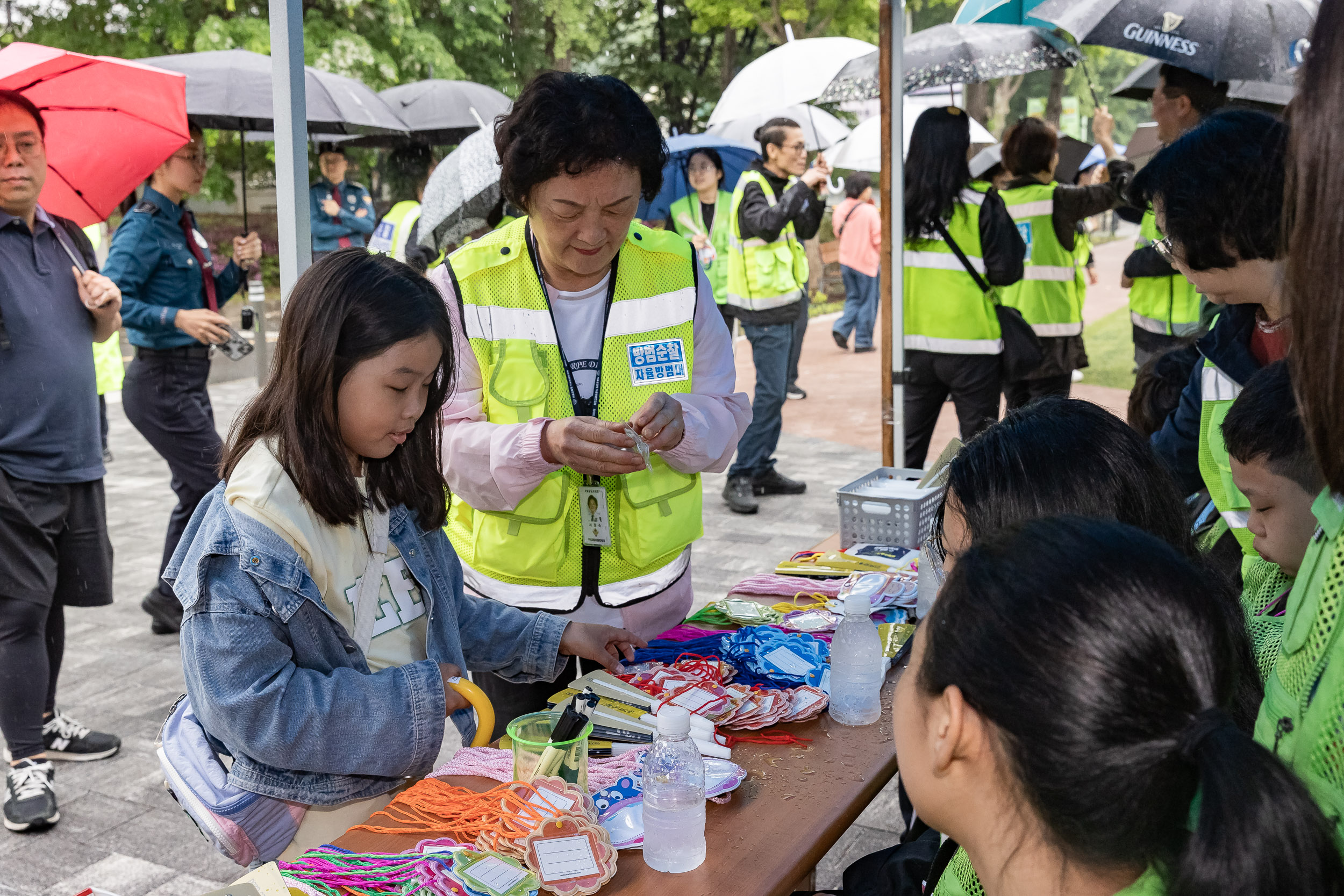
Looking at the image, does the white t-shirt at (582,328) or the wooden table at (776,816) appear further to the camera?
the white t-shirt at (582,328)

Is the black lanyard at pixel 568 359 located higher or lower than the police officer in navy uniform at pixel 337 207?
lower

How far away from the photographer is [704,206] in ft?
29.3

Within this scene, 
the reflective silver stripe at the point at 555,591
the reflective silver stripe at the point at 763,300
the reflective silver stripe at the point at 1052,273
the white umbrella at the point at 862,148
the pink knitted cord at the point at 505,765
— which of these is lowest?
the pink knitted cord at the point at 505,765

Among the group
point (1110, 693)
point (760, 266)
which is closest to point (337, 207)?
point (760, 266)

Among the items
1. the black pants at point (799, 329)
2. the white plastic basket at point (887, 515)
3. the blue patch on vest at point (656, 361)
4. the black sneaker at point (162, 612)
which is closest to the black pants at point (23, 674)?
the black sneaker at point (162, 612)

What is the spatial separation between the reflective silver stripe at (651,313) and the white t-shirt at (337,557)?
69 centimetres

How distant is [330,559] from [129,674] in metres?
3.03

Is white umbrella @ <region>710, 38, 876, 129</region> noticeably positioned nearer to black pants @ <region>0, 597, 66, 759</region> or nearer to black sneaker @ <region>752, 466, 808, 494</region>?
black sneaker @ <region>752, 466, 808, 494</region>

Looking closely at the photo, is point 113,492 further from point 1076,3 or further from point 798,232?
point 1076,3

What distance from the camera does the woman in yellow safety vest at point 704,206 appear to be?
8.45 meters

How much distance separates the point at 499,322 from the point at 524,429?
25 centimetres

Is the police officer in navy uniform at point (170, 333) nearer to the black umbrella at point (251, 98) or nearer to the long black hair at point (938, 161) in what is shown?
the black umbrella at point (251, 98)

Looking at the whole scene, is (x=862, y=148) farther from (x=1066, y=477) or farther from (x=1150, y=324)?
(x=1066, y=477)

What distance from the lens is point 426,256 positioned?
568cm
